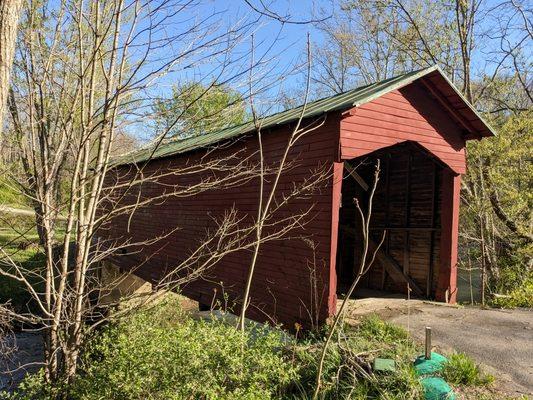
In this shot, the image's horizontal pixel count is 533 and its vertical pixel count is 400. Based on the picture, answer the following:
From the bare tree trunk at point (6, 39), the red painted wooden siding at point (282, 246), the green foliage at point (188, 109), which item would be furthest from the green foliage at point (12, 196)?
the bare tree trunk at point (6, 39)

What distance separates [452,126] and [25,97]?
A: 732cm

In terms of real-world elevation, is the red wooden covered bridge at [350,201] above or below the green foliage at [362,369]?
above

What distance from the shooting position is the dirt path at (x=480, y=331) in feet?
17.9

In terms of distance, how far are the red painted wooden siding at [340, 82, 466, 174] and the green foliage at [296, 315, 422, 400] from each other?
2840 millimetres

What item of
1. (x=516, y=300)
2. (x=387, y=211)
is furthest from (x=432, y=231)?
(x=516, y=300)

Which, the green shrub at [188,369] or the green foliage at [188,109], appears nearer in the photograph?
the green shrub at [188,369]

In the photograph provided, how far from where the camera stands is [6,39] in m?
3.08

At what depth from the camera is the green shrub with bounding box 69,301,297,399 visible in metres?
4.28

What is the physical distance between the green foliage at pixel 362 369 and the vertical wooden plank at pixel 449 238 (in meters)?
2.86

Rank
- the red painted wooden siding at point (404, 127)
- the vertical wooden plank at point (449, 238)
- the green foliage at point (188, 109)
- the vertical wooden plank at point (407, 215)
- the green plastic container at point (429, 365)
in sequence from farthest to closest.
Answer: the vertical wooden plank at point (407, 215) < the vertical wooden plank at point (449, 238) < the red painted wooden siding at point (404, 127) < the green plastic container at point (429, 365) < the green foliage at point (188, 109)

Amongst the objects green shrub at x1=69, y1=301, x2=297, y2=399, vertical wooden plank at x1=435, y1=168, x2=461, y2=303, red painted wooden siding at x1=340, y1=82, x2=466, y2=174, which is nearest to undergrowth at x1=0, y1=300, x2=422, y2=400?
green shrub at x1=69, y1=301, x2=297, y2=399

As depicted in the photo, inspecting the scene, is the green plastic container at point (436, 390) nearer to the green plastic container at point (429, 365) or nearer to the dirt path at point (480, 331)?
the green plastic container at point (429, 365)

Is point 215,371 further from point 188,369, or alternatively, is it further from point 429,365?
point 429,365

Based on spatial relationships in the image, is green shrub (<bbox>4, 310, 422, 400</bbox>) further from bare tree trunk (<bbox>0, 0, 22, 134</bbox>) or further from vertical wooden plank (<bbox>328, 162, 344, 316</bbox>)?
bare tree trunk (<bbox>0, 0, 22, 134</bbox>)
